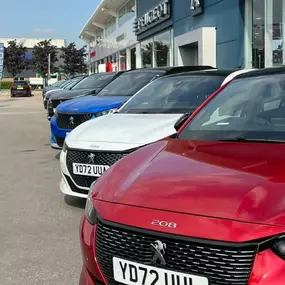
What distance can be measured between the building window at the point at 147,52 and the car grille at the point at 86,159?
21.5m

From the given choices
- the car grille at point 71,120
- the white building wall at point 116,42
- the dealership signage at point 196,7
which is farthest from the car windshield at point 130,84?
the white building wall at point 116,42

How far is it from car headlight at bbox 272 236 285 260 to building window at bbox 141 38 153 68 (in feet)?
81.2

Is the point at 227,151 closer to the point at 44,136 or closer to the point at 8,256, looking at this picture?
the point at 8,256

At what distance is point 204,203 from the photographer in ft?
7.64

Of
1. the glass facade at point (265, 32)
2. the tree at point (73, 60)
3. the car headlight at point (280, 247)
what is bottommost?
the car headlight at point (280, 247)

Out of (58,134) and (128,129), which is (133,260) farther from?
(58,134)

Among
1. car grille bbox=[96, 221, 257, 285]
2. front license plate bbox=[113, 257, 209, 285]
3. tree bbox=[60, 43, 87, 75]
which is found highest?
tree bbox=[60, 43, 87, 75]

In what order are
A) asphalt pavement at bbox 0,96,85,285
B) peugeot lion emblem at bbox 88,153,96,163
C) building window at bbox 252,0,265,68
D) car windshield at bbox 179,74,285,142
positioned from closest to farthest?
car windshield at bbox 179,74,285,142 < asphalt pavement at bbox 0,96,85,285 < peugeot lion emblem at bbox 88,153,96,163 < building window at bbox 252,0,265,68

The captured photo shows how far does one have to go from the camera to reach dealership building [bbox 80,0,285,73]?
13.5 metres

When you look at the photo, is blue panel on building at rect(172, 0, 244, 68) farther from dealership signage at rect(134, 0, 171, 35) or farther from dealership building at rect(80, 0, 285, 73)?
dealership signage at rect(134, 0, 171, 35)

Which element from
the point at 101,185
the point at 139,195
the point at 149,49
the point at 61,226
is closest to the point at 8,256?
the point at 61,226

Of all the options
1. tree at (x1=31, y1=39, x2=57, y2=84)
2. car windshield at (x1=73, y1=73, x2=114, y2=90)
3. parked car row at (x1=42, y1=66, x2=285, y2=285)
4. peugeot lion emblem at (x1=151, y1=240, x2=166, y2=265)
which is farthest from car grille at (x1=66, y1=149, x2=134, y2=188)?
tree at (x1=31, y1=39, x2=57, y2=84)

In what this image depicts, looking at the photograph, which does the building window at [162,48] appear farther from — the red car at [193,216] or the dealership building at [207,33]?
the red car at [193,216]

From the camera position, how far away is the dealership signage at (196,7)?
57.3ft
